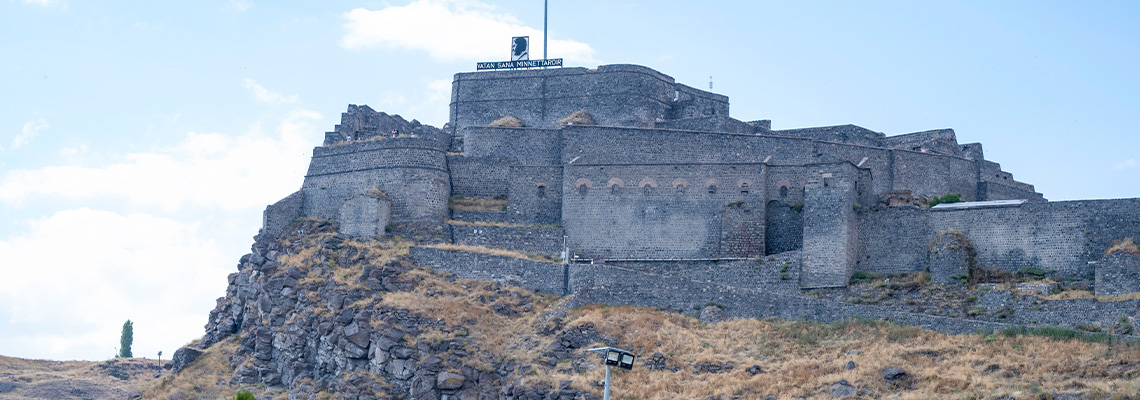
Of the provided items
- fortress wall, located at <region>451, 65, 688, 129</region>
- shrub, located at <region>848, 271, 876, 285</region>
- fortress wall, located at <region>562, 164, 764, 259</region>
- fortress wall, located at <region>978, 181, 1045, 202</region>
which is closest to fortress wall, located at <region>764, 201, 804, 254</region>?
fortress wall, located at <region>562, 164, 764, 259</region>

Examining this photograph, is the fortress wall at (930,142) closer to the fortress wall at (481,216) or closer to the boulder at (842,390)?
the fortress wall at (481,216)

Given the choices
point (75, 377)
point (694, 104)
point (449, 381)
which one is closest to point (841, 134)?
point (694, 104)

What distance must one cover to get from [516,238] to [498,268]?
9.67ft

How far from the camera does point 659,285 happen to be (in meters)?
50.3

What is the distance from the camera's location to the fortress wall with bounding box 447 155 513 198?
59250 mm

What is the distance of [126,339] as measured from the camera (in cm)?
7281

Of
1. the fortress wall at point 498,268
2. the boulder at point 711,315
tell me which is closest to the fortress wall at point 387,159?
the fortress wall at point 498,268

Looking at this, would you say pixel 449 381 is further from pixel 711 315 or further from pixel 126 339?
pixel 126 339

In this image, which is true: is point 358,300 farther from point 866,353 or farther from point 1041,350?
point 1041,350

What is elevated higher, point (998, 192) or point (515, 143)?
point (515, 143)

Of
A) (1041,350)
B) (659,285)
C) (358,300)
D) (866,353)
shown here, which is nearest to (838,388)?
(866,353)

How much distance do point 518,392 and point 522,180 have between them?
1341cm

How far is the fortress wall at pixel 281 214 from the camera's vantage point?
57.9 m

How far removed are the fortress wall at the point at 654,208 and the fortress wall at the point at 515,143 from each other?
12.9 feet
